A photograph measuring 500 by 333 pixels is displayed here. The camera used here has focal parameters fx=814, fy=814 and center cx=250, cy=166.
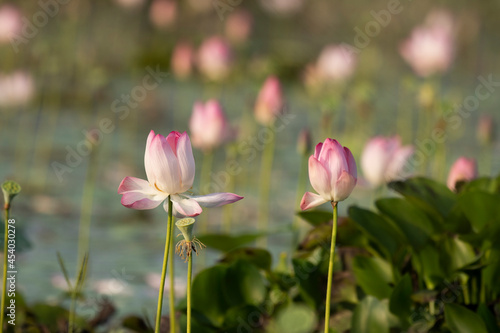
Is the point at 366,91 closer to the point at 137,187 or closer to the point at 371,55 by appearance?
the point at 137,187

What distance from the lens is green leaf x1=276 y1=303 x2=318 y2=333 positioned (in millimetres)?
1082

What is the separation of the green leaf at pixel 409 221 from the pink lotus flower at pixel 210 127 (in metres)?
0.63

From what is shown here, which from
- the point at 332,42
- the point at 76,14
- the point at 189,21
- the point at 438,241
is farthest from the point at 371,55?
the point at 438,241

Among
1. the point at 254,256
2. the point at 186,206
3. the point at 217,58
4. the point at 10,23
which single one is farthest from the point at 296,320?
the point at 10,23

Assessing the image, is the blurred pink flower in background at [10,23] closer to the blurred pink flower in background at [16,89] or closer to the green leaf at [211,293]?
the blurred pink flower in background at [16,89]

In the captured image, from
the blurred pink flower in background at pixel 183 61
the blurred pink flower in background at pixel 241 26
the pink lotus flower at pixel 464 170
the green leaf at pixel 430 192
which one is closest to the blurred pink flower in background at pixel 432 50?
the blurred pink flower in background at pixel 183 61

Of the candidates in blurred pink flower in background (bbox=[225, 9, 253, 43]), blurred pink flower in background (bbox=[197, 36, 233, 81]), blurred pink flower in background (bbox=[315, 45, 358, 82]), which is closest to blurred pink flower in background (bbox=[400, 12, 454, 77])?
blurred pink flower in background (bbox=[315, 45, 358, 82])

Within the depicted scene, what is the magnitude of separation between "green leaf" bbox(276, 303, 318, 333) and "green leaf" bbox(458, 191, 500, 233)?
0.30 metres

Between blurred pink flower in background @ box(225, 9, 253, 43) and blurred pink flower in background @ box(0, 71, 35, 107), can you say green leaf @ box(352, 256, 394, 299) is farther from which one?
blurred pink flower in background @ box(225, 9, 253, 43)

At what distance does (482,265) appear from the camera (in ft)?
3.74

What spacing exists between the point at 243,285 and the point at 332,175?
0.40 metres

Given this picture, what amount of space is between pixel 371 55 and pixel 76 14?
172 centimetres

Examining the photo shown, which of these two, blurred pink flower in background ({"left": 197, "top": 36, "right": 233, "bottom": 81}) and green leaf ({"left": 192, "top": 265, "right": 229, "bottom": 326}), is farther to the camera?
blurred pink flower in background ({"left": 197, "top": 36, "right": 233, "bottom": 81})

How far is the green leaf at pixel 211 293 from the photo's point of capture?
1201 millimetres
